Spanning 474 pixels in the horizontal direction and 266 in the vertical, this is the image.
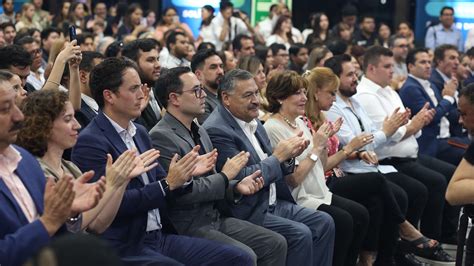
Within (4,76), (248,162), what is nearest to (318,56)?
(248,162)

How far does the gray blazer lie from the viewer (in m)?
4.89

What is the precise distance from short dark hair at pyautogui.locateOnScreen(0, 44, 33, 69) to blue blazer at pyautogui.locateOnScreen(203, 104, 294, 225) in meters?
1.27

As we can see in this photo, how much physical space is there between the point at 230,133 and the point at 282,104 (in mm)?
704

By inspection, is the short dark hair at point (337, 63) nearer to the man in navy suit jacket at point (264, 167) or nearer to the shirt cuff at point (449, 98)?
the shirt cuff at point (449, 98)

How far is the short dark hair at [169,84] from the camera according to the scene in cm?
528

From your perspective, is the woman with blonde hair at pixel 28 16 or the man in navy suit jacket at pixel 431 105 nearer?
the man in navy suit jacket at pixel 431 105

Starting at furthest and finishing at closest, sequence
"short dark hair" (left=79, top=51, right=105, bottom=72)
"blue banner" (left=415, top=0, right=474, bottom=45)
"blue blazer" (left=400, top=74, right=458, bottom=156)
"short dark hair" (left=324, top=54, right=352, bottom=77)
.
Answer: "blue banner" (left=415, top=0, right=474, bottom=45), "blue blazer" (left=400, top=74, right=458, bottom=156), "short dark hair" (left=324, top=54, right=352, bottom=77), "short dark hair" (left=79, top=51, right=105, bottom=72)

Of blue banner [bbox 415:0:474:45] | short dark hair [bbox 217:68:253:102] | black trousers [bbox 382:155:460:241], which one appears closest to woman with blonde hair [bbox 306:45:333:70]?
black trousers [bbox 382:155:460:241]

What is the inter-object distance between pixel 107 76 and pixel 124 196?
71 centimetres

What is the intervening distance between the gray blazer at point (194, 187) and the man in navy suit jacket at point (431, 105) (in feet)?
11.3

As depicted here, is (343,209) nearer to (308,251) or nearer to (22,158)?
(308,251)

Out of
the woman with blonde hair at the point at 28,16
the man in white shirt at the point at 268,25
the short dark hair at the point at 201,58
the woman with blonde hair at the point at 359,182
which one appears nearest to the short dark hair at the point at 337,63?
the woman with blonde hair at the point at 359,182

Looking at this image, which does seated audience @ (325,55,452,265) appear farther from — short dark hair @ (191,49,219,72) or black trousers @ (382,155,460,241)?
short dark hair @ (191,49,219,72)

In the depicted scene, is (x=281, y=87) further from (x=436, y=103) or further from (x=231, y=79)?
(x=436, y=103)
